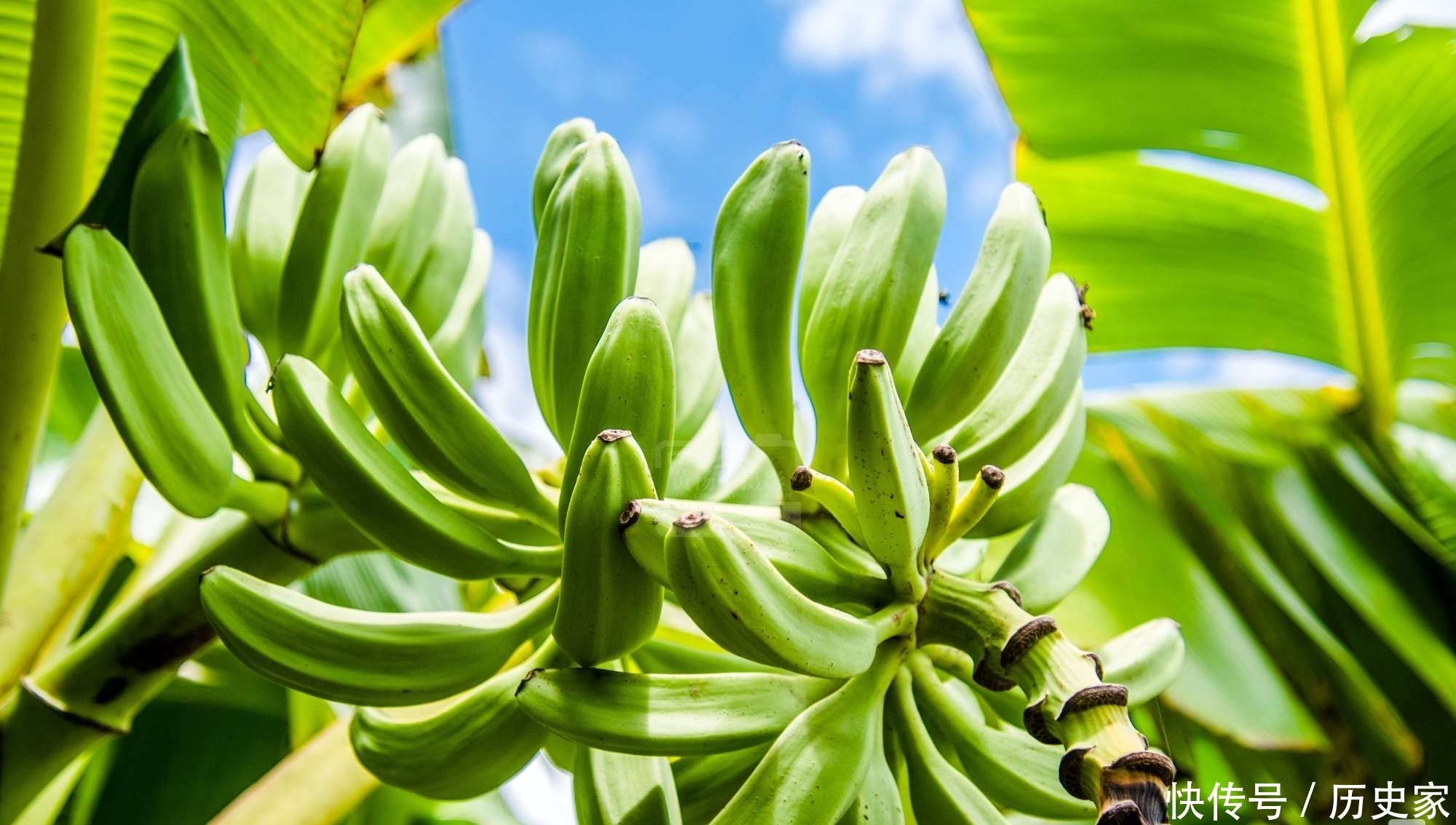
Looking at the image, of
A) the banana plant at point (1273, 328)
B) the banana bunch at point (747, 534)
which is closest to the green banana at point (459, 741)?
the banana bunch at point (747, 534)

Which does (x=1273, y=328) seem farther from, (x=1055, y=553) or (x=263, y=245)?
(x=263, y=245)

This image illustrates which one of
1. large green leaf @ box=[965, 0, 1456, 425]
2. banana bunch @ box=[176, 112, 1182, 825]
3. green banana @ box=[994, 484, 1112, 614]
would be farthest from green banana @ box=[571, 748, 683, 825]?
large green leaf @ box=[965, 0, 1456, 425]

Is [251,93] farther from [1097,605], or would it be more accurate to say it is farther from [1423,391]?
[1423,391]

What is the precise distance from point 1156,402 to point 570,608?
1.04 m

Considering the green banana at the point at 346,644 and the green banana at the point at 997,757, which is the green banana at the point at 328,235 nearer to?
the green banana at the point at 346,644

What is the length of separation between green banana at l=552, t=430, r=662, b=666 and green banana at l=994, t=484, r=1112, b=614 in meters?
0.23

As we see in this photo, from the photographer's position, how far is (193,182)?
569 mm

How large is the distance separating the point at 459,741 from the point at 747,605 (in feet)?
0.72

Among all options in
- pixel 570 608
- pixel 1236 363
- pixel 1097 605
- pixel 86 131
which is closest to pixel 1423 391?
pixel 1236 363

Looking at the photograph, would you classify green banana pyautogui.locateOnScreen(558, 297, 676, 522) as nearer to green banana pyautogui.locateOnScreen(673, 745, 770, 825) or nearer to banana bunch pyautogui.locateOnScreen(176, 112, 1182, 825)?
banana bunch pyautogui.locateOnScreen(176, 112, 1182, 825)

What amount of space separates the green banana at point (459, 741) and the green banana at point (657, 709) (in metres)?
0.07

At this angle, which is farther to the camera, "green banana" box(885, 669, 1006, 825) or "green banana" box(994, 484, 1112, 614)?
"green banana" box(994, 484, 1112, 614)

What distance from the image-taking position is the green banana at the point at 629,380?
0.45 metres

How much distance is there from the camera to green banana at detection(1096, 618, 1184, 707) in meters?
0.53
